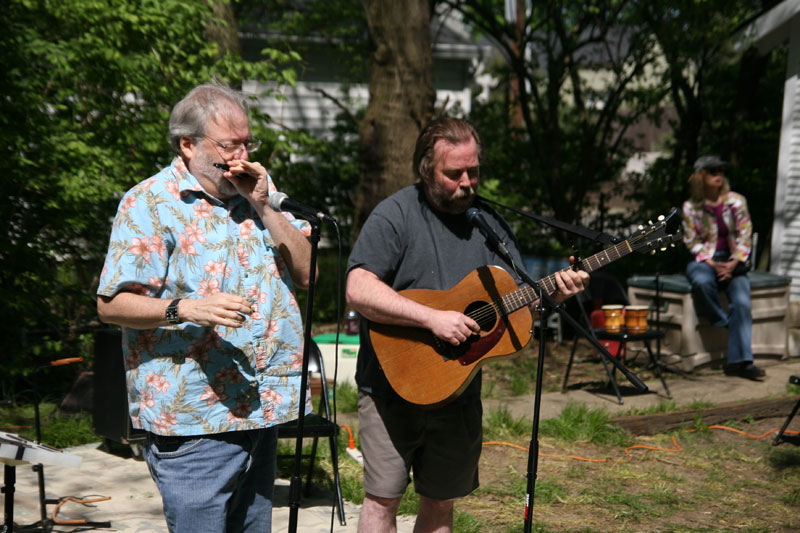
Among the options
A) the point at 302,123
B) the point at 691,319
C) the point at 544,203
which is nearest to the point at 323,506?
the point at 691,319

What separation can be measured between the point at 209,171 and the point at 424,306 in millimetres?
1004

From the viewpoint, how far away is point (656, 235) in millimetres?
3312

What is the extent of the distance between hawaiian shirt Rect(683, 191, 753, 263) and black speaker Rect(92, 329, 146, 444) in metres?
5.62

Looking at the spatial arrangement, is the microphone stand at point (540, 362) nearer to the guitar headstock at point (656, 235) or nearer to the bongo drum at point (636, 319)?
the guitar headstock at point (656, 235)

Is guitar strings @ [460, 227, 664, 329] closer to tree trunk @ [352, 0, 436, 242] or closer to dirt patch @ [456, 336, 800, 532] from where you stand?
dirt patch @ [456, 336, 800, 532]

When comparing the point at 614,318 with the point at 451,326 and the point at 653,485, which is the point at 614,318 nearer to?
the point at 653,485

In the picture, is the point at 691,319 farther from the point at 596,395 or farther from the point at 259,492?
the point at 259,492

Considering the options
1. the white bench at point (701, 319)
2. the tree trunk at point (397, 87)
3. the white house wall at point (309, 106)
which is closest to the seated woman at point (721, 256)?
the white bench at point (701, 319)

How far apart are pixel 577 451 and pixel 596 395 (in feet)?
5.45

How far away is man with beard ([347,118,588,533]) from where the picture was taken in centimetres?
312

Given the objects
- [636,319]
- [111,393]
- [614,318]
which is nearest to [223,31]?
[111,393]

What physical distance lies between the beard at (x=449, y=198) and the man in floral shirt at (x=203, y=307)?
0.71 m

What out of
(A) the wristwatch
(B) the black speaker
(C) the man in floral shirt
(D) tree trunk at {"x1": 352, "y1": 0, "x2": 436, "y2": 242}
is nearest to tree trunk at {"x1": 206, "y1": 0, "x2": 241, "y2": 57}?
(D) tree trunk at {"x1": 352, "y1": 0, "x2": 436, "y2": 242}

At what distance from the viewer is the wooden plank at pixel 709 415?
657 centimetres
